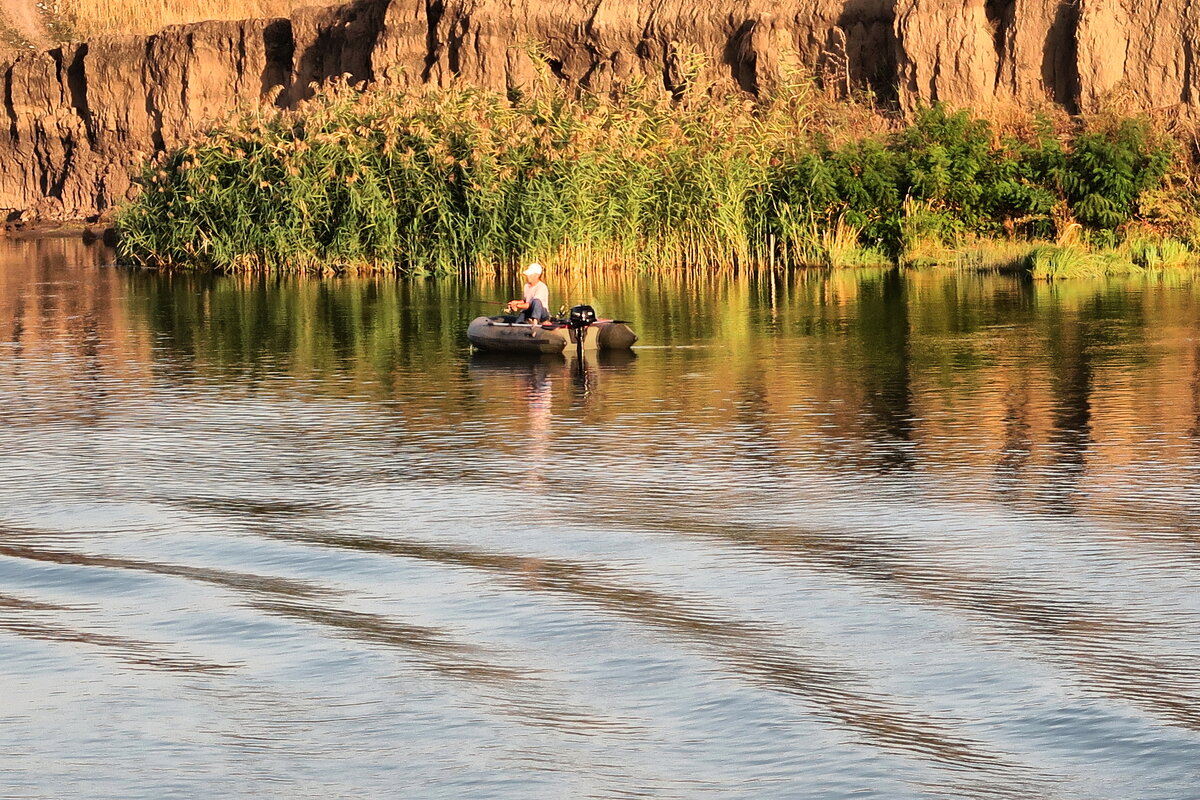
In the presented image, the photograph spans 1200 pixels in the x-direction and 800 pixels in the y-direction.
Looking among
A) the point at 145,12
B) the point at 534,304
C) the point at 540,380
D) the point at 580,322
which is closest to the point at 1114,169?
the point at 534,304

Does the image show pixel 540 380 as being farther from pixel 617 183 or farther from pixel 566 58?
pixel 566 58

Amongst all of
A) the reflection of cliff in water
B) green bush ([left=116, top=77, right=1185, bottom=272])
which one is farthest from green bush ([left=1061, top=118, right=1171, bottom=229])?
the reflection of cliff in water

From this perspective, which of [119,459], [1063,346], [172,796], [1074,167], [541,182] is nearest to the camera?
[172,796]

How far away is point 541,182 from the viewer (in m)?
38.3

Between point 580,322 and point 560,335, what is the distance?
0.28 m

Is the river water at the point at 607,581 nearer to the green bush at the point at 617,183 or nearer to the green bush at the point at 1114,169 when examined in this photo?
the green bush at the point at 617,183

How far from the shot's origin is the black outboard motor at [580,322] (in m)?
23.2

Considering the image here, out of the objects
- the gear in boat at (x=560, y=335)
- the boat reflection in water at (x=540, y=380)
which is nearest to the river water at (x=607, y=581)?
the boat reflection in water at (x=540, y=380)

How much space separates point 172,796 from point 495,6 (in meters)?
58.1

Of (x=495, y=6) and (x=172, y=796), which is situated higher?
(x=495, y=6)

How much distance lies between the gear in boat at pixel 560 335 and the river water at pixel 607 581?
1.41 meters

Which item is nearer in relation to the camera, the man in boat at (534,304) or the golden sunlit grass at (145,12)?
the man in boat at (534,304)

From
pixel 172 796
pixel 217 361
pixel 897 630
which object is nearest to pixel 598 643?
pixel 897 630

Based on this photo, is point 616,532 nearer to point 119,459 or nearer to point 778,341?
point 119,459
